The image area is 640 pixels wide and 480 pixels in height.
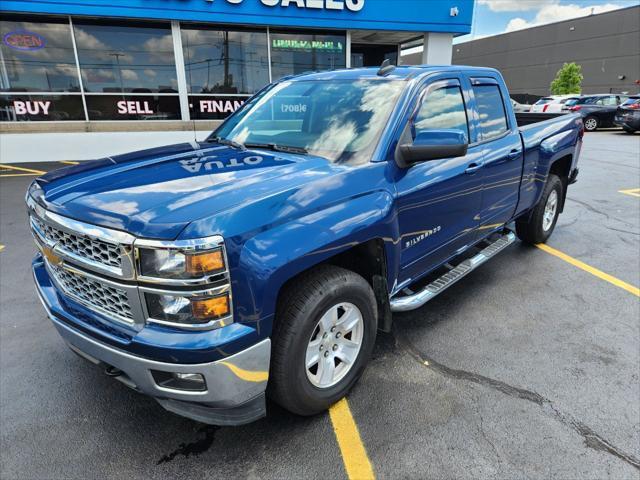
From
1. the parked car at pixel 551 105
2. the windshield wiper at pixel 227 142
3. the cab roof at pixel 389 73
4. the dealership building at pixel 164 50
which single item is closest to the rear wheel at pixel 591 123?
the parked car at pixel 551 105

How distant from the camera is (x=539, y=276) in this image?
15.5 ft

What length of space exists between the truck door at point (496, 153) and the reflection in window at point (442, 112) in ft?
0.89

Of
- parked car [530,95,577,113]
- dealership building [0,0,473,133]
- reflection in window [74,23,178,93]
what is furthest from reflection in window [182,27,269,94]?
parked car [530,95,577,113]

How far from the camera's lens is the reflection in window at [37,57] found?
1185cm

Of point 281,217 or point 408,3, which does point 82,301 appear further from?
point 408,3

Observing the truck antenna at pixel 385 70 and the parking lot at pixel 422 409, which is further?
the truck antenna at pixel 385 70

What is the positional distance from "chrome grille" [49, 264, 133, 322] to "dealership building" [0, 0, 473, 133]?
1158 centimetres

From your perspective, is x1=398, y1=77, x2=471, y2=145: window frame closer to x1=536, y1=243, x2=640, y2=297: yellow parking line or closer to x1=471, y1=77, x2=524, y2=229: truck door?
x1=471, y1=77, x2=524, y2=229: truck door

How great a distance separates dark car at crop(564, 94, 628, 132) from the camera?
21281 mm

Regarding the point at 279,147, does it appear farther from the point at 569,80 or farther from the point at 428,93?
the point at 569,80

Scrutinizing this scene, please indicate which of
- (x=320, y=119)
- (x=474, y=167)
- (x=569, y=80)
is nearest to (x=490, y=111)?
(x=474, y=167)

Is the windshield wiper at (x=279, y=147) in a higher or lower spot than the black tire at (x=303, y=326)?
higher

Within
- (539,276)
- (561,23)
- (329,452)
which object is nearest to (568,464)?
(329,452)

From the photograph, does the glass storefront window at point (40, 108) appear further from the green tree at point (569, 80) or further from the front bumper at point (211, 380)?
the green tree at point (569, 80)
